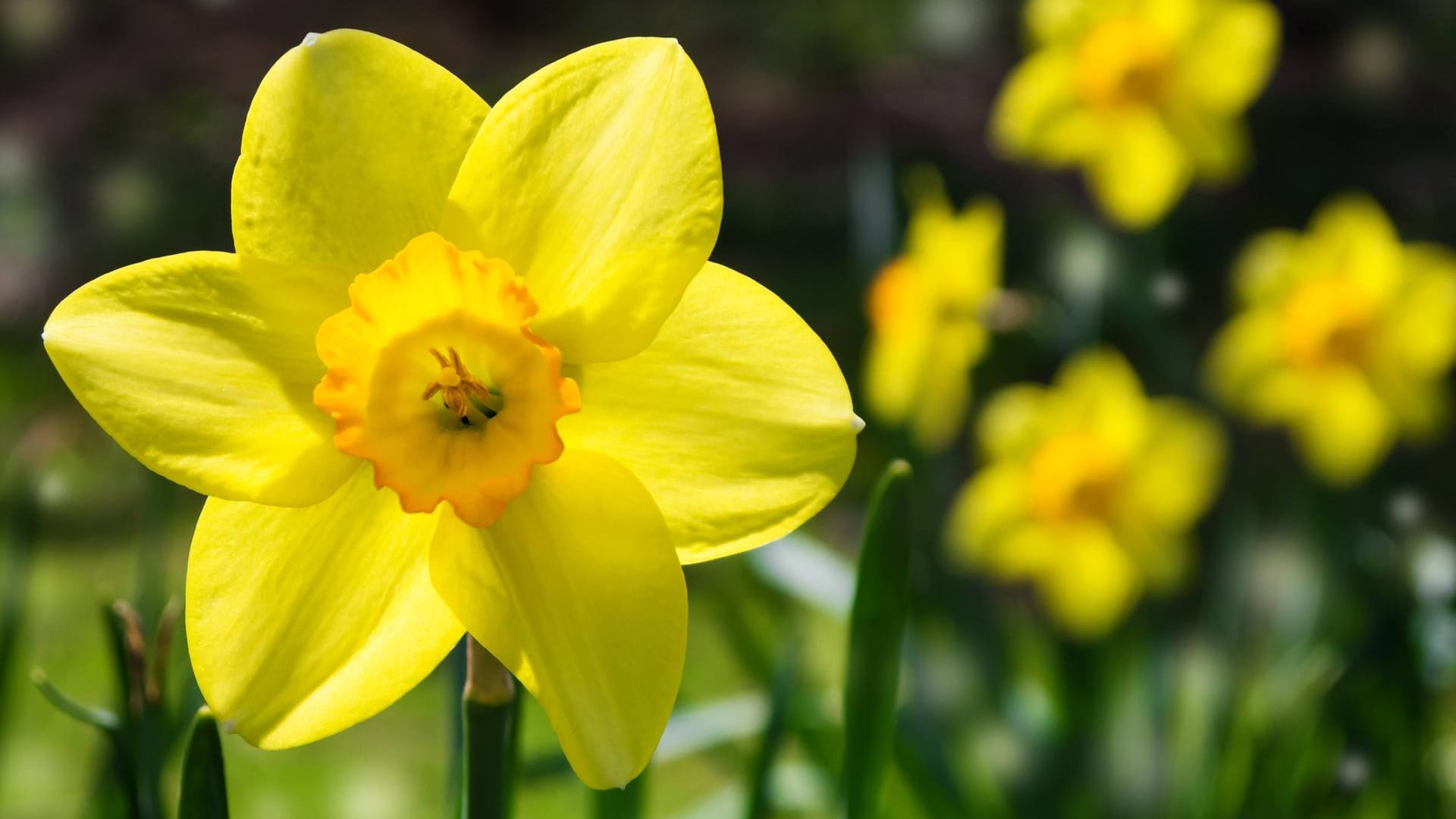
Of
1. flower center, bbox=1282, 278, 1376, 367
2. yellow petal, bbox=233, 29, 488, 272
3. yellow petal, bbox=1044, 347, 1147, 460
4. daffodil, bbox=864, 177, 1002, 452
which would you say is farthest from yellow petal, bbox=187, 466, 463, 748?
flower center, bbox=1282, 278, 1376, 367

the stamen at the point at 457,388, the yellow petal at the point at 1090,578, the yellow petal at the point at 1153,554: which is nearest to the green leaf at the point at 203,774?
the stamen at the point at 457,388

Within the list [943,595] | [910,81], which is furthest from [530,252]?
[910,81]

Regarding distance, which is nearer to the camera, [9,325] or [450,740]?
[450,740]

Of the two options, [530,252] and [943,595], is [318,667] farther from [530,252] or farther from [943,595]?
[943,595]

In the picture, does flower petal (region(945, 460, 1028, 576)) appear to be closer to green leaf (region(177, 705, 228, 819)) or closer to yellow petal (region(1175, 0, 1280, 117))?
yellow petal (region(1175, 0, 1280, 117))

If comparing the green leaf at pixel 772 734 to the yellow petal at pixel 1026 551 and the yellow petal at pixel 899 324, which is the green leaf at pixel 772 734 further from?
the yellow petal at pixel 1026 551

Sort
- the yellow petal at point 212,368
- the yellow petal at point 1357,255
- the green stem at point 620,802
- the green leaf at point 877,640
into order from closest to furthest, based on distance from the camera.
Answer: the yellow petal at point 212,368 < the green leaf at point 877,640 < the green stem at point 620,802 < the yellow petal at point 1357,255

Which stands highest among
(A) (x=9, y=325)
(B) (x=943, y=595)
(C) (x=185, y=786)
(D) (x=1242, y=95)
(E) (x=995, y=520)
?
(C) (x=185, y=786)
